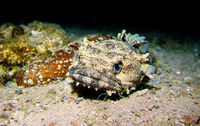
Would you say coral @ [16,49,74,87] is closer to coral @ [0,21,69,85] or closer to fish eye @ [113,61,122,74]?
coral @ [0,21,69,85]

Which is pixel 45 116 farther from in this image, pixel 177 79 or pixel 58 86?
pixel 177 79

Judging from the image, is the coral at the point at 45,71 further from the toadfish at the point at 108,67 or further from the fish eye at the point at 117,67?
the fish eye at the point at 117,67

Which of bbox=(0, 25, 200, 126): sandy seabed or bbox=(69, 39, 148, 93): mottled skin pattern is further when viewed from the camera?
bbox=(69, 39, 148, 93): mottled skin pattern

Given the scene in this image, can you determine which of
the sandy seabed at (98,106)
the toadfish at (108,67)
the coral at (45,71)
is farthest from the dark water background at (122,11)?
the sandy seabed at (98,106)

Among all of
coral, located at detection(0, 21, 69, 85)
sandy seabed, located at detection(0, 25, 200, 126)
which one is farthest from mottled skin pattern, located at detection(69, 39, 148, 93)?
coral, located at detection(0, 21, 69, 85)

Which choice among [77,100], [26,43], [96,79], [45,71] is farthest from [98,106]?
[26,43]
